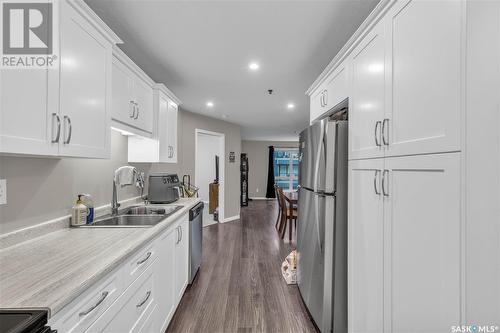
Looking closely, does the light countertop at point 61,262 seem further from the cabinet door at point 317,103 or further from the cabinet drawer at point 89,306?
the cabinet door at point 317,103

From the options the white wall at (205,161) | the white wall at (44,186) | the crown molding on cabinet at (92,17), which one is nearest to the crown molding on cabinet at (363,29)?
the crown molding on cabinet at (92,17)

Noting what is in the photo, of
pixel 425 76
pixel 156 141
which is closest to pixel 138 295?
pixel 156 141

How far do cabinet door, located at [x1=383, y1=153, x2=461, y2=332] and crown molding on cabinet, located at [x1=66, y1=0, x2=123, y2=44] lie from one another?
1.90m

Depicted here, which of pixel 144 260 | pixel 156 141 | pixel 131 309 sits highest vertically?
pixel 156 141

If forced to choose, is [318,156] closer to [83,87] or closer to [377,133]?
[377,133]

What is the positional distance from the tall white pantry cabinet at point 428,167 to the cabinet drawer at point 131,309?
139 cm

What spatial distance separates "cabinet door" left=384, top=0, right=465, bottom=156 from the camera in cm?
85

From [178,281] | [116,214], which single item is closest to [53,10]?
[116,214]

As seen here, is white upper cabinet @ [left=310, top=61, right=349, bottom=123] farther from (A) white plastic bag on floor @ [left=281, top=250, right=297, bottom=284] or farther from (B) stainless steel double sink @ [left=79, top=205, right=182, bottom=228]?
(B) stainless steel double sink @ [left=79, top=205, right=182, bottom=228]

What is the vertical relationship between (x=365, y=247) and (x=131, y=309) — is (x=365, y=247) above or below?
above

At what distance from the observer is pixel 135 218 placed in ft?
6.89

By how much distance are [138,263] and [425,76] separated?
5.79 feet

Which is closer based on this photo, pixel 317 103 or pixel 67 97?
pixel 67 97

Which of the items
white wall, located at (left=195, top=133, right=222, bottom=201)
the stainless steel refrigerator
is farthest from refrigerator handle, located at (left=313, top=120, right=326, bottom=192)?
white wall, located at (left=195, top=133, right=222, bottom=201)
